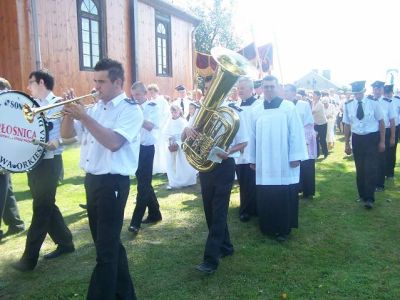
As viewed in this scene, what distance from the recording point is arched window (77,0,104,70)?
1449 centimetres

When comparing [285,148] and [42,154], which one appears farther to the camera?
[285,148]

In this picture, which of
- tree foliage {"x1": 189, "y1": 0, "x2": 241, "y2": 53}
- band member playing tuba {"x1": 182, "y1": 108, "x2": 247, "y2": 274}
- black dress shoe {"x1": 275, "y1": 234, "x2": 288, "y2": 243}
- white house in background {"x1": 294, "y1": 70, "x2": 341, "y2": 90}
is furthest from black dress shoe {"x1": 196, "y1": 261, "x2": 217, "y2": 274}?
white house in background {"x1": 294, "y1": 70, "x2": 341, "y2": 90}

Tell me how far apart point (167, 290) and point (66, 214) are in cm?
349

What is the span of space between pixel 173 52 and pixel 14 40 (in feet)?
30.2

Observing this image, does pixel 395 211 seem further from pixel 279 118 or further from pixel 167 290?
pixel 167 290

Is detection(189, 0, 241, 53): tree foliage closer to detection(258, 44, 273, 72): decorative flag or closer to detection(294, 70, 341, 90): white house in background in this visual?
detection(258, 44, 273, 72): decorative flag

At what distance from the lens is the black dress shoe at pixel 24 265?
16.1 ft

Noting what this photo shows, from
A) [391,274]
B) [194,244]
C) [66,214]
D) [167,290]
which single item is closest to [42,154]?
[167,290]

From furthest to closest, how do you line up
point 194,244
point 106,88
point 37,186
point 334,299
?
point 194,244 < point 37,186 < point 334,299 < point 106,88

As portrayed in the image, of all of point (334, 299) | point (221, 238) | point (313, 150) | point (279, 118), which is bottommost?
point (334, 299)

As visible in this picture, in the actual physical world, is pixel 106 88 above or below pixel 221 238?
above

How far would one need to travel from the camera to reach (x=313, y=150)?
348 inches

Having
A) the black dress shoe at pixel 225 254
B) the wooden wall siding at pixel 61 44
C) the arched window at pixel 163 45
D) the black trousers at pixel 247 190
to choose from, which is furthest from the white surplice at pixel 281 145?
the arched window at pixel 163 45

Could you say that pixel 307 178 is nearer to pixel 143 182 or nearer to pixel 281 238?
pixel 281 238
